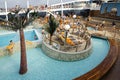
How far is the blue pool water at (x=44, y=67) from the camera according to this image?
6684 mm

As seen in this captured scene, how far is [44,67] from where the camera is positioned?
7.56m

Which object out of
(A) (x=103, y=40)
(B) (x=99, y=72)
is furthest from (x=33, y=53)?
(A) (x=103, y=40)

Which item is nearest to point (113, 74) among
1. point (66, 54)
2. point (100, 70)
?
point (100, 70)

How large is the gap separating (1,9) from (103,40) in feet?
48.8

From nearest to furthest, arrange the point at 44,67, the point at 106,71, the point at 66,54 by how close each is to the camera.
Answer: the point at 106,71, the point at 44,67, the point at 66,54

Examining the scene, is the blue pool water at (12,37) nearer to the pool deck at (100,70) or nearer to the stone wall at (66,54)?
the stone wall at (66,54)

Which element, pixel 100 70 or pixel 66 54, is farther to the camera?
pixel 66 54

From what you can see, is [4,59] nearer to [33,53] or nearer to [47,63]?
[33,53]

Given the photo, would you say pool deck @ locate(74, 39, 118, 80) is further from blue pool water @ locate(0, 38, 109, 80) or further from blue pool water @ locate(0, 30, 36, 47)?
blue pool water @ locate(0, 30, 36, 47)

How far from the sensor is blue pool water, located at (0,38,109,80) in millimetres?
6684

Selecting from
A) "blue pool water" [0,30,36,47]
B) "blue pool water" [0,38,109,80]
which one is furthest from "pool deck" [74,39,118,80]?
"blue pool water" [0,30,36,47]

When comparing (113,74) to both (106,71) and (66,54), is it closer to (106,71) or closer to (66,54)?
(106,71)

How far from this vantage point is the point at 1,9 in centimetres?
1898

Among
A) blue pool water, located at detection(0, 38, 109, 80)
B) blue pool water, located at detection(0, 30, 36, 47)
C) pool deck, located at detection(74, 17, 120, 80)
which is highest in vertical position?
blue pool water, located at detection(0, 30, 36, 47)
